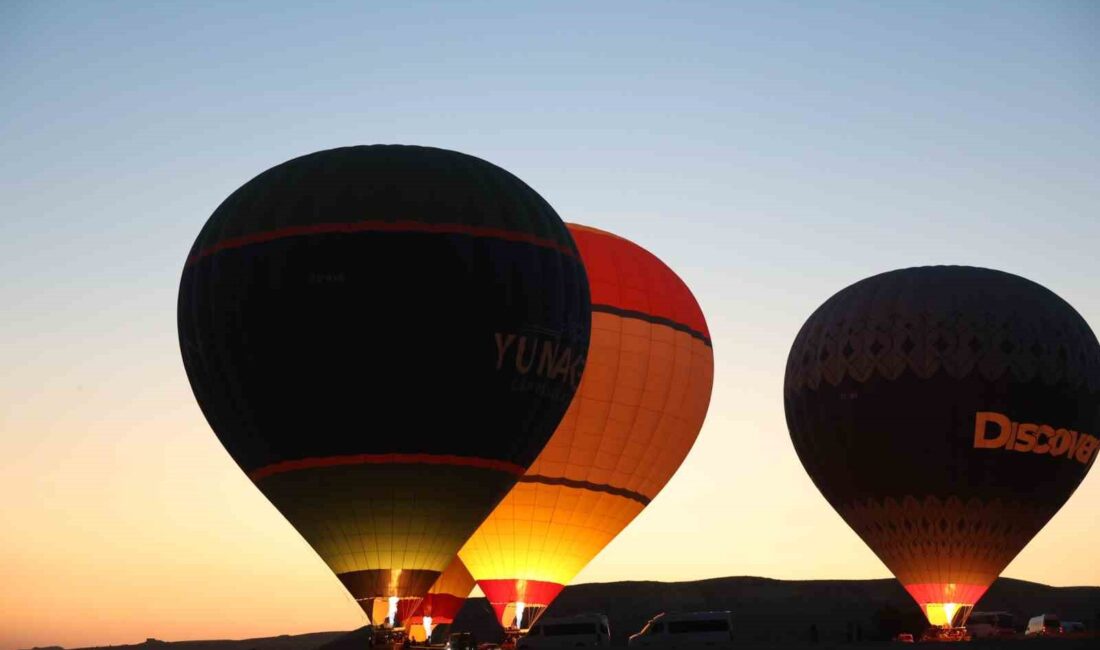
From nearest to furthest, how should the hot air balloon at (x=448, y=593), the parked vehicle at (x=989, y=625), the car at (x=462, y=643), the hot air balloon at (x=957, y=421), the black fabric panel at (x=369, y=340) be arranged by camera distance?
the black fabric panel at (x=369, y=340) < the car at (x=462, y=643) < the hot air balloon at (x=957, y=421) < the hot air balloon at (x=448, y=593) < the parked vehicle at (x=989, y=625)

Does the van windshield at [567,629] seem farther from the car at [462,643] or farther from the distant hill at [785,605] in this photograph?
the distant hill at [785,605]

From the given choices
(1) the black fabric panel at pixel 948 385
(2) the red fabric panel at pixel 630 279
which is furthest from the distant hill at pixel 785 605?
(2) the red fabric panel at pixel 630 279

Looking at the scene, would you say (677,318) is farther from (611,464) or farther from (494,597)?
(494,597)

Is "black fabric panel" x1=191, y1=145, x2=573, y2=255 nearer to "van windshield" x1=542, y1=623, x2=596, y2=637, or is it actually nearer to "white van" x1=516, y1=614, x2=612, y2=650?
"white van" x1=516, y1=614, x2=612, y2=650

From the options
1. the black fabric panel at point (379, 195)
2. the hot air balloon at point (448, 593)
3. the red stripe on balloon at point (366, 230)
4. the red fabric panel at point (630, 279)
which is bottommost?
the hot air balloon at point (448, 593)

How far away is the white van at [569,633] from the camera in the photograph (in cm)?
4331

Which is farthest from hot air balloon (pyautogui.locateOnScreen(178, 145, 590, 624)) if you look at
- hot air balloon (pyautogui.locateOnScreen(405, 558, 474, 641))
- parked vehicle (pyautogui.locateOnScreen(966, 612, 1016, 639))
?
parked vehicle (pyautogui.locateOnScreen(966, 612, 1016, 639))

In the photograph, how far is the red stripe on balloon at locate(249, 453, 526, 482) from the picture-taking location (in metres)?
29.8

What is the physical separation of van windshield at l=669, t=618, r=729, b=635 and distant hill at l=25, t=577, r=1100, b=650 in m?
12.6

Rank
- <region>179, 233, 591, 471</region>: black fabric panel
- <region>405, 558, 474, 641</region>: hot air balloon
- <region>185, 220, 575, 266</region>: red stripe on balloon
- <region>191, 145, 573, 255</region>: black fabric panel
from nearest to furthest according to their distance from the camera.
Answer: <region>179, 233, 591, 471</region>: black fabric panel
<region>185, 220, 575, 266</region>: red stripe on balloon
<region>191, 145, 573, 255</region>: black fabric panel
<region>405, 558, 474, 641</region>: hot air balloon

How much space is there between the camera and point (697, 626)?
44.0 m

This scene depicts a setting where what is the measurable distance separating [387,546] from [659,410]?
38.4 feet

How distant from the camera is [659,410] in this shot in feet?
Result: 132

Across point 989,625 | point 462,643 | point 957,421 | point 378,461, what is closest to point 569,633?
point 462,643
